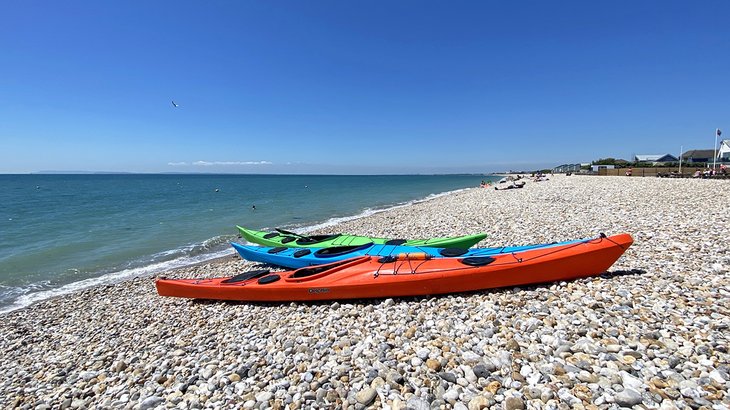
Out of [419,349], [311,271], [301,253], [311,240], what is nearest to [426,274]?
[419,349]

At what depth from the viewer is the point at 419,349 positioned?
157 inches

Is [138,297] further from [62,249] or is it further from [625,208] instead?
[625,208]

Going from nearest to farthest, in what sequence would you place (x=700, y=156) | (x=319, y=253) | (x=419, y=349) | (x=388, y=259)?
(x=419, y=349)
(x=388, y=259)
(x=319, y=253)
(x=700, y=156)

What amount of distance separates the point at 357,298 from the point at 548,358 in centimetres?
325

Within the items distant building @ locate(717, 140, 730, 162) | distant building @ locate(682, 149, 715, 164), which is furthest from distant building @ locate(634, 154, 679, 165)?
distant building @ locate(717, 140, 730, 162)

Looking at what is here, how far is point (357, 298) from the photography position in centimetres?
593

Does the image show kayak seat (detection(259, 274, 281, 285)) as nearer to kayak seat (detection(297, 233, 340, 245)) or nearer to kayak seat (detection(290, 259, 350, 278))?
kayak seat (detection(290, 259, 350, 278))

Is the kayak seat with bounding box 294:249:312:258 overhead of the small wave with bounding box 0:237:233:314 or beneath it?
overhead

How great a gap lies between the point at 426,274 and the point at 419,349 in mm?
1838

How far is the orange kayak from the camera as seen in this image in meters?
5.47

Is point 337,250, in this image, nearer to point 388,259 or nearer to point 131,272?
point 388,259

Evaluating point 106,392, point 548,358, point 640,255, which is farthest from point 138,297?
point 640,255

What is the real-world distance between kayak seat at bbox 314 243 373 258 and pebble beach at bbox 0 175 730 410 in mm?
2337

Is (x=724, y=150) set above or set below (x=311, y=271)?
above
